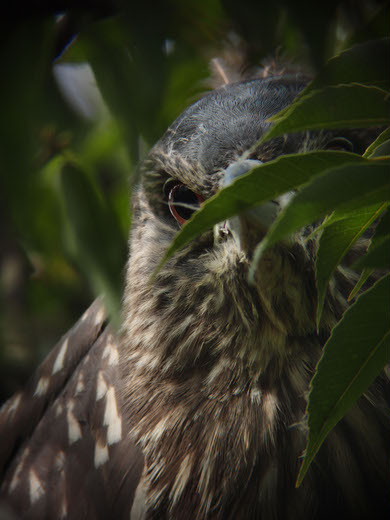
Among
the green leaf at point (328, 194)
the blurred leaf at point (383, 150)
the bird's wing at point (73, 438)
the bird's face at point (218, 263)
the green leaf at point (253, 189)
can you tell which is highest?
the green leaf at point (253, 189)

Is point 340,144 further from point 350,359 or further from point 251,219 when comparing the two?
point 350,359

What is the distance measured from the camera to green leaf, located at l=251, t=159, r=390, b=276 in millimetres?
597

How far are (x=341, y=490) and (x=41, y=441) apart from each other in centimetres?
139

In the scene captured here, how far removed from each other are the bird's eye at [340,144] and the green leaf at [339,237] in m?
0.78

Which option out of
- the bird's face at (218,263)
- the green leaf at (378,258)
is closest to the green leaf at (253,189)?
the green leaf at (378,258)

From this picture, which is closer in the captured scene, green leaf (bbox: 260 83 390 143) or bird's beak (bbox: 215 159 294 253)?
green leaf (bbox: 260 83 390 143)

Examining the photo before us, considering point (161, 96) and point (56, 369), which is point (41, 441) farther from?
point (161, 96)

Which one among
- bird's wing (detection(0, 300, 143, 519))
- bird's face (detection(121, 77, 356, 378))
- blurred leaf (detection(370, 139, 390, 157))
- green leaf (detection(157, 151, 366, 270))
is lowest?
bird's wing (detection(0, 300, 143, 519))

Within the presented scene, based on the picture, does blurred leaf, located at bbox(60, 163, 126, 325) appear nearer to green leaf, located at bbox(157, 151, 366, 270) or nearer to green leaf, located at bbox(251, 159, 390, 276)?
green leaf, located at bbox(157, 151, 366, 270)

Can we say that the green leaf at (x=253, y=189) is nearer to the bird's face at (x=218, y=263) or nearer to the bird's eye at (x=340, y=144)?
the bird's face at (x=218, y=263)

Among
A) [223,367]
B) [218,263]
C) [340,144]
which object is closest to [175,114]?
[218,263]

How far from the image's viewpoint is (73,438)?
211 cm

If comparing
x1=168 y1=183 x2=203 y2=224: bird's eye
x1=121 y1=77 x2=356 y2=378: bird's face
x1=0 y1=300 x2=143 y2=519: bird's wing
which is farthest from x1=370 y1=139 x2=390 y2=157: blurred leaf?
x1=0 y1=300 x2=143 y2=519: bird's wing

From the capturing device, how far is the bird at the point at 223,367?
1479 mm
